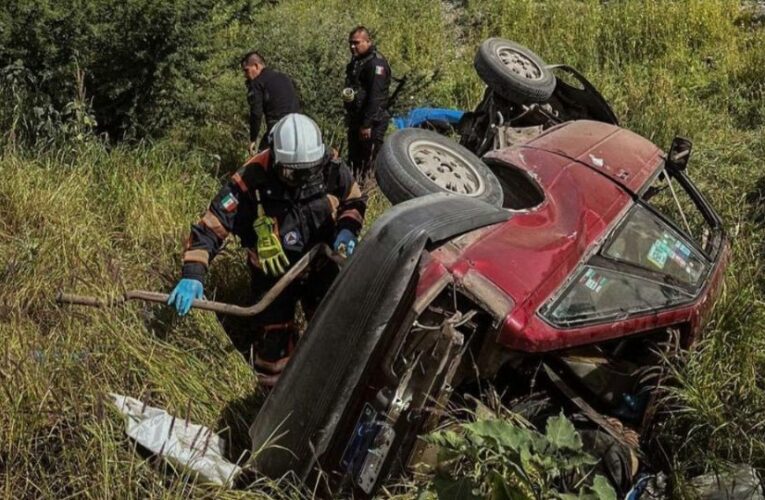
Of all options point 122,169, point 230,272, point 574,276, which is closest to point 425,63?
point 122,169

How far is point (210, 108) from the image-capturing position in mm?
6988

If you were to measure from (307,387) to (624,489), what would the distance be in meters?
1.35

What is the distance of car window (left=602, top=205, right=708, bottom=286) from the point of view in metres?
3.40

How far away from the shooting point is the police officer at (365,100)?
22.2 ft

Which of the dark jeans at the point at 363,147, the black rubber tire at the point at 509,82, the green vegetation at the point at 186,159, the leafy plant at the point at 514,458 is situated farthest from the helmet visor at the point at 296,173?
the dark jeans at the point at 363,147

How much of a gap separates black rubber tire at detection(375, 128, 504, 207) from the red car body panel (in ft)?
0.80

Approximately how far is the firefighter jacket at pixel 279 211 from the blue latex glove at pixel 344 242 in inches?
1.8

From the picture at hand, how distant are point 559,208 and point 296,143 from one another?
1290 mm

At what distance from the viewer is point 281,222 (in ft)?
13.0

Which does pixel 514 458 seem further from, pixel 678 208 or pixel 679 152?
pixel 678 208

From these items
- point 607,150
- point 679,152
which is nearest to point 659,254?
point 607,150

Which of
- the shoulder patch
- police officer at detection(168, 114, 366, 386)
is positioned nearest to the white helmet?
police officer at detection(168, 114, 366, 386)

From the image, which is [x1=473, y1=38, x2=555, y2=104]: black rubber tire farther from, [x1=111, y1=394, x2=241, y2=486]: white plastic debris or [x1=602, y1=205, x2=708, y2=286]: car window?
[x1=111, y1=394, x2=241, y2=486]: white plastic debris

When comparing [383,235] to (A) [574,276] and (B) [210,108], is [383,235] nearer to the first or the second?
(A) [574,276]
